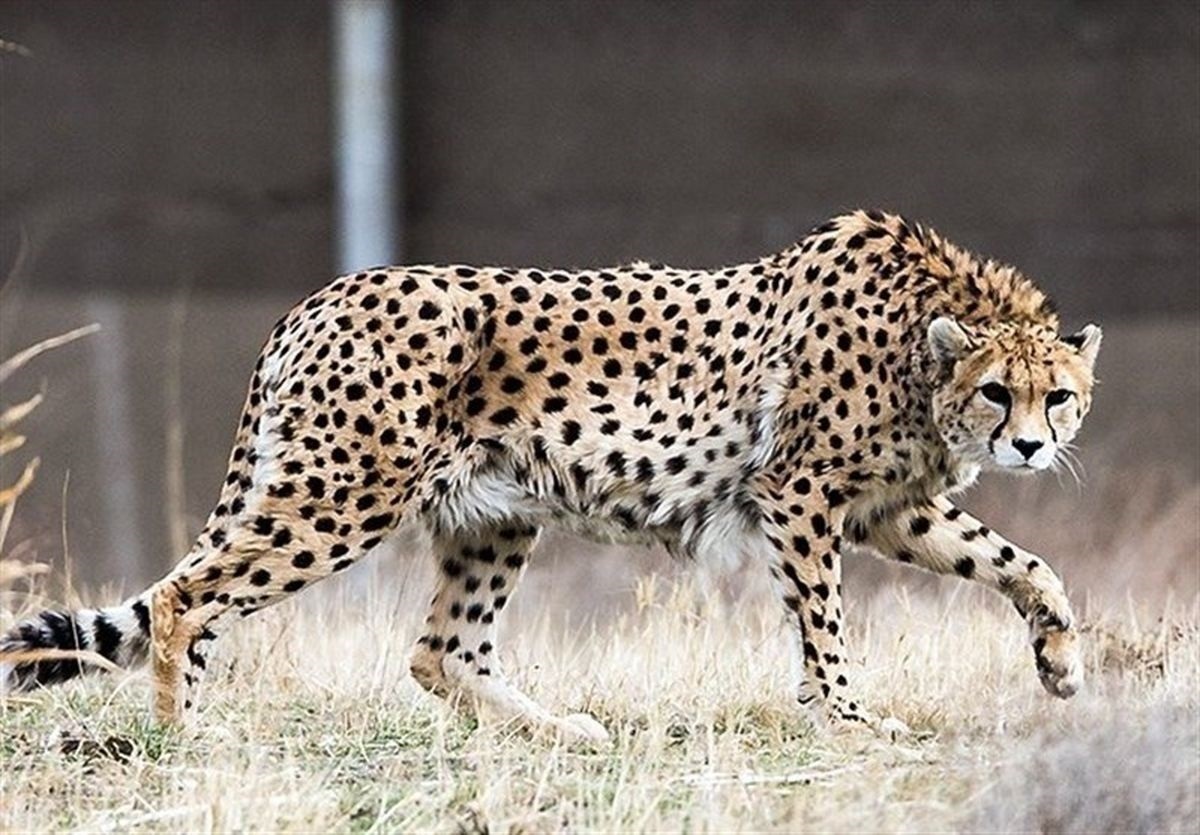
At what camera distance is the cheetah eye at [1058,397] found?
603cm

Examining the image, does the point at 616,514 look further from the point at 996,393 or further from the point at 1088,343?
the point at 1088,343

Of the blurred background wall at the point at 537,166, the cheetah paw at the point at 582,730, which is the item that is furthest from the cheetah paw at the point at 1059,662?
the blurred background wall at the point at 537,166

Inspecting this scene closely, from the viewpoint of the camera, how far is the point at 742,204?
941cm

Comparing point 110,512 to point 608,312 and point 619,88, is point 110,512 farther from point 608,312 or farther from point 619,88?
point 608,312

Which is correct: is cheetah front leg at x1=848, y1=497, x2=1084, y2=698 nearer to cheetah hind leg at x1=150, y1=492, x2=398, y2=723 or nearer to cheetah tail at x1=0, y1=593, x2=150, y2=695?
cheetah hind leg at x1=150, y1=492, x2=398, y2=723

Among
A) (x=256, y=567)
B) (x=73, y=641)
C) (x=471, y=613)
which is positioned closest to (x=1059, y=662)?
(x=471, y=613)

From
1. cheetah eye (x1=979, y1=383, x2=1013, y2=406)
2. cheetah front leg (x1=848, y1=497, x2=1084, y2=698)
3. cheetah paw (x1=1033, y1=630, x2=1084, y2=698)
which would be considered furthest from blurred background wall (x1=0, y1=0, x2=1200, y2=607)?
cheetah eye (x1=979, y1=383, x2=1013, y2=406)

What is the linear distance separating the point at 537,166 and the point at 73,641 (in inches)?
151

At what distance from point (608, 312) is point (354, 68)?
10.7 ft

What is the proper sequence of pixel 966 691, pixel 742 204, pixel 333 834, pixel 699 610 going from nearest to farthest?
1. pixel 333 834
2. pixel 966 691
3. pixel 699 610
4. pixel 742 204

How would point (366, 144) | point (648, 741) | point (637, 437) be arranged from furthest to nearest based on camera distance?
point (366, 144)
point (637, 437)
point (648, 741)

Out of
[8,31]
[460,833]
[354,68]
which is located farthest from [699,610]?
[8,31]

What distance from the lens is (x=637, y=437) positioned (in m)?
6.29

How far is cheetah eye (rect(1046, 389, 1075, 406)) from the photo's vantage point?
237 inches
